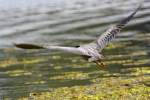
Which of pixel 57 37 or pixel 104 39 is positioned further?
pixel 57 37

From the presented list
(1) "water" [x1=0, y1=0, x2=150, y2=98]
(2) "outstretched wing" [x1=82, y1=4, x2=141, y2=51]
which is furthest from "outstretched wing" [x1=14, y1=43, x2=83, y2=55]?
(1) "water" [x1=0, y1=0, x2=150, y2=98]

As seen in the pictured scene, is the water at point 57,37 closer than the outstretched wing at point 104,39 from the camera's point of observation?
No

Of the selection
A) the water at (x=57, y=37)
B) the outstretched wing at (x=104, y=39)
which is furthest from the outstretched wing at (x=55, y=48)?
the water at (x=57, y=37)

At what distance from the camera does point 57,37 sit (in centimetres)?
2173

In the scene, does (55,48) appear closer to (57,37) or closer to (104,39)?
(104,39)

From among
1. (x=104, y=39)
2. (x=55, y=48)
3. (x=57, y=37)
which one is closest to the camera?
(x=55, y=48)

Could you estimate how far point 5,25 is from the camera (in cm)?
2611

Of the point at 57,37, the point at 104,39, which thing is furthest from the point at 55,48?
the point at 57,37

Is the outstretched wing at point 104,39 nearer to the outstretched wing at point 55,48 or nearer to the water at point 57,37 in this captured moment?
the outstretched wing at point 55,48

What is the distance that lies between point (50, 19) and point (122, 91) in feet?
55.1

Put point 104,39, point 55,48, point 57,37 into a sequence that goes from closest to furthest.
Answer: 1. point 55,48
2. point 104,39
3. point 57,37

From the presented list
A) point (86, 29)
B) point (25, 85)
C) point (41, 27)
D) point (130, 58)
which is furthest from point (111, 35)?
point (41, 27)

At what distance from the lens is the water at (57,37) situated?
536 inches

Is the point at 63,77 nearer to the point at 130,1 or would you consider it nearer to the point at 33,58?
the point at 33,58
